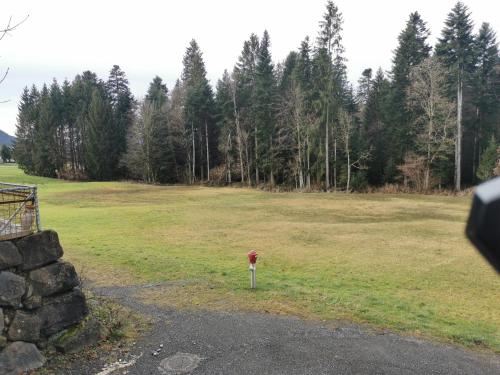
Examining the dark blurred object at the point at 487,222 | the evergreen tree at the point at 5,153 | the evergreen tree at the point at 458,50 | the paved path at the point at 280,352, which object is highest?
the evergreen tree at the point at 458,50

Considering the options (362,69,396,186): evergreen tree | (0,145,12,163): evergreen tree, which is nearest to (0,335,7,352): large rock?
(362,69,396,186): evergreen tree

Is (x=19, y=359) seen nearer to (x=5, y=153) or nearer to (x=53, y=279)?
(x=53, y=279)

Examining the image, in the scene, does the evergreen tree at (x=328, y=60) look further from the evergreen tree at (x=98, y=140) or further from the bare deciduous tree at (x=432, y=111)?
the evergreen tree at (x=98, y=140)

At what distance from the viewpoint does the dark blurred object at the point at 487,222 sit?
653 millimetres

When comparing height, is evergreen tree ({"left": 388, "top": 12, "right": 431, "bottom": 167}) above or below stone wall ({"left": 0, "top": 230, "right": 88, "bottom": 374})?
above

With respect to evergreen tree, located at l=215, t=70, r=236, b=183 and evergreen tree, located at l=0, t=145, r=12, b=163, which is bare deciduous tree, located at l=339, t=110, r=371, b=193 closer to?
evergreen tree, located at l=215, t=70, r=236, b=183

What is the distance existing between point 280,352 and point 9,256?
5192mm

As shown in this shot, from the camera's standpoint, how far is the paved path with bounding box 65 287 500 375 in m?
6.55

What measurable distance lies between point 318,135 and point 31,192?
41251 mm

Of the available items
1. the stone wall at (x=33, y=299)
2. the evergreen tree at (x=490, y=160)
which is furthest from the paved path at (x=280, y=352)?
the evergreen tree at (x=490, y=160)

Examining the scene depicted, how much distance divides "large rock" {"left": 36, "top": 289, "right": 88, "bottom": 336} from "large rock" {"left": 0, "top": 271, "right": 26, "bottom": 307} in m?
0.48

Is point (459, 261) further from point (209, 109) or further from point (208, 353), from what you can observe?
point (209, 109)

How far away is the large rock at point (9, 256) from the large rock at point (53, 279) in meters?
0.35

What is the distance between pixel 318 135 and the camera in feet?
151
